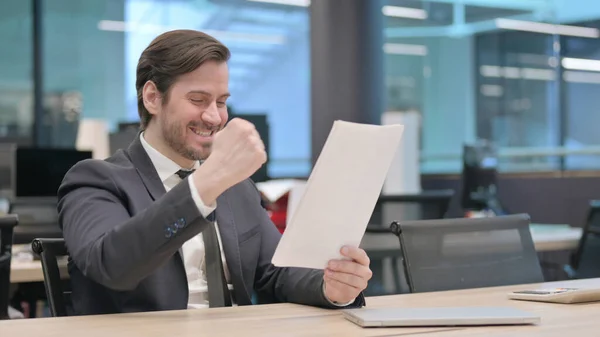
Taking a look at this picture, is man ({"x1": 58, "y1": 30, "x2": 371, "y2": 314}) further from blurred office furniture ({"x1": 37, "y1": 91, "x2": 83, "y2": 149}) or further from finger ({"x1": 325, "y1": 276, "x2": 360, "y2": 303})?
blurred office furniture ({"x1": 37, "y1": 91, "x2": 83, "y2": 149})

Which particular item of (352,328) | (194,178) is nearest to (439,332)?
(352,328)

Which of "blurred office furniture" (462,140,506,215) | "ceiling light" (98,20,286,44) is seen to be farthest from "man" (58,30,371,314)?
"ceiling light" (98,20,286,44)

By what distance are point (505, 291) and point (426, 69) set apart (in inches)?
295

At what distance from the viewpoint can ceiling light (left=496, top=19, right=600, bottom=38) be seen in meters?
7.08

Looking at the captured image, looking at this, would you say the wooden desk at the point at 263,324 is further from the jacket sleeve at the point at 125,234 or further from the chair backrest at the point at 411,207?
the chair backrest at the point at 411,207

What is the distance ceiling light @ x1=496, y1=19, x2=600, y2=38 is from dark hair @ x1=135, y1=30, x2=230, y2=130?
601cm

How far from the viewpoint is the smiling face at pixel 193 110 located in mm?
1843

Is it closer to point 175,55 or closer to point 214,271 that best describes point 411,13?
point 175,55

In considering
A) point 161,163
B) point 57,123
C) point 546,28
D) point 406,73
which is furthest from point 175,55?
point 406,73

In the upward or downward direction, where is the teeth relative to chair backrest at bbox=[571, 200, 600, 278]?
upward

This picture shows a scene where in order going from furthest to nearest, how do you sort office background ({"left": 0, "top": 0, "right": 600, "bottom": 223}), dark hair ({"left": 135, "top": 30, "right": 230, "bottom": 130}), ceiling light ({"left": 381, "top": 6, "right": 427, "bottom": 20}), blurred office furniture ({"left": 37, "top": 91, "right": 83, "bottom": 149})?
ceiling light ({"left": 381, "top": 6, "right": 427, "bottom": 20}) < blurred office furniture ({"left": 37, "top": 91, "right": 83, "bottom": 149}) < office background ({"left": 0, "top": 0, "right": 600, "bottom": 223}) < dark hair ({"left": 135, "top": 30, "right": 230, "bottom": 130})

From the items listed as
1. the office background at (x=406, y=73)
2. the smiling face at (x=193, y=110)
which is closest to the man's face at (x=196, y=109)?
the smiling face at (x=193, y=110)

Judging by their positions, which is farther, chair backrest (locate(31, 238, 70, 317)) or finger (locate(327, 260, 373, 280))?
chair backrest (locate(31, 238, 70, 317))

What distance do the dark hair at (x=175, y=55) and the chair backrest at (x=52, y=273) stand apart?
44 centimetres
